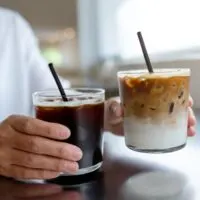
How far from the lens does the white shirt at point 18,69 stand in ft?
4.08

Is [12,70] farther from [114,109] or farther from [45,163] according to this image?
[45,163]

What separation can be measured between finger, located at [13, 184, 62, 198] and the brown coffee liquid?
2.0 inches

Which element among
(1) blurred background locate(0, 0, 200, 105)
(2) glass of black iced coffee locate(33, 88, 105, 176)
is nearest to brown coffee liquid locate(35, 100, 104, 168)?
(2) glass of black iced coffee locate(33, 88, 105, 176)

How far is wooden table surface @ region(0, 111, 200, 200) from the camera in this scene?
49 cm

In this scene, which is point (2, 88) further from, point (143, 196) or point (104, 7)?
point (104, 7)

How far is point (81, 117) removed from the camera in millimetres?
548

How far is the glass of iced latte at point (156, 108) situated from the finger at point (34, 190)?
0.14 m

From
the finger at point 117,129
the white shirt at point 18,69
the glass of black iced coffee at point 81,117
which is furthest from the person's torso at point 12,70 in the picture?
the glass of black iced coffee at point 81,117

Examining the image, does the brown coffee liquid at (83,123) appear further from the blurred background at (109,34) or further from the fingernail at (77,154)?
the blurred background at (109,34)

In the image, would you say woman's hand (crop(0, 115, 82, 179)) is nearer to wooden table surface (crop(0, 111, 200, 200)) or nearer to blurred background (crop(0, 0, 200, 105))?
wooden table surface (crop(0, 111, 200, 200))

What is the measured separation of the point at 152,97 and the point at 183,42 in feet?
3.52

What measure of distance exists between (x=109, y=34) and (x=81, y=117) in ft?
6.71

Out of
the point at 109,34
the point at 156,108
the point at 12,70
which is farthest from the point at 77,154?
the point at 109,34

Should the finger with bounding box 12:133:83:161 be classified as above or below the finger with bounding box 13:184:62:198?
above
